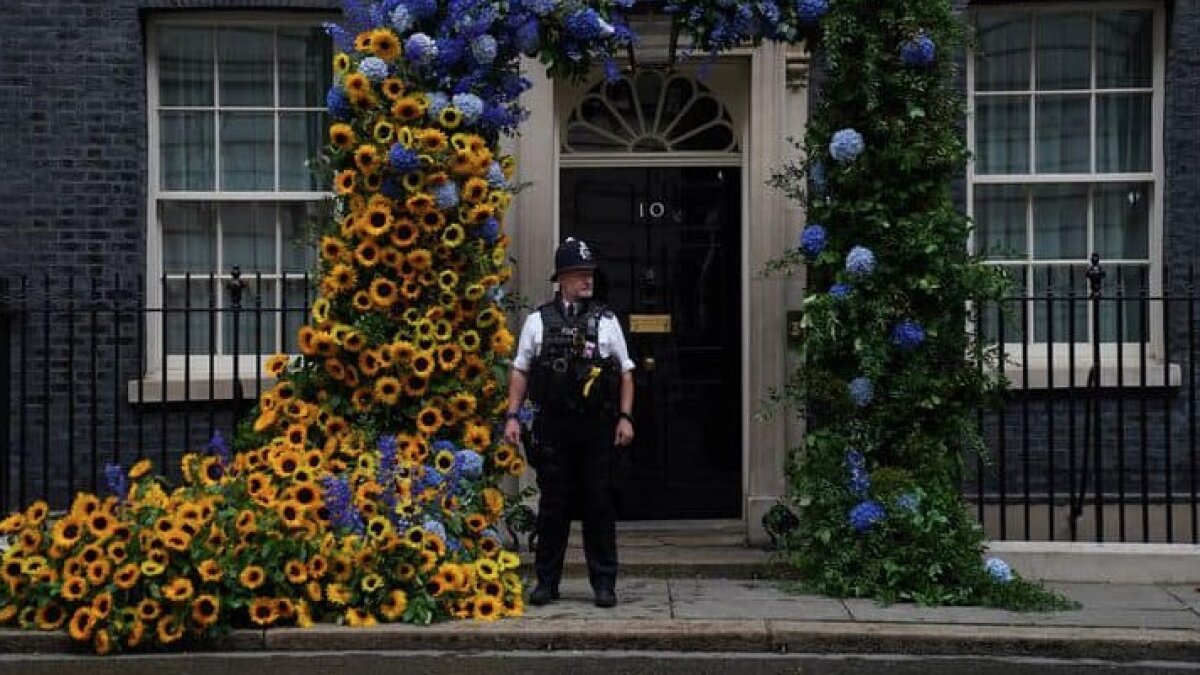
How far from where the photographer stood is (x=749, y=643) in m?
7.78

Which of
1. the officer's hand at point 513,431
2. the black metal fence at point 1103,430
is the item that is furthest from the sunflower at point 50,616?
the black metal fence at point 1103,430

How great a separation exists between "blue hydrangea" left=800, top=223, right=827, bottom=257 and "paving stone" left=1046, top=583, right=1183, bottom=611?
2388mm

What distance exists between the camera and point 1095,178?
1086cm

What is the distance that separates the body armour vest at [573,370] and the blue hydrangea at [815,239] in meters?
1.42

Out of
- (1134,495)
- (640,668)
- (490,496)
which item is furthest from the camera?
(1134,495)

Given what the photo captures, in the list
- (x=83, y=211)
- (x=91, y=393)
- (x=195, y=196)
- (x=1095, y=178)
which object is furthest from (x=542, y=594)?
(x=1095, y=178)

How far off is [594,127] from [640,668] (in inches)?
180

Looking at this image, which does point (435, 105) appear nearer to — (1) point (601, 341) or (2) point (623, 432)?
(1) point (601, 341)

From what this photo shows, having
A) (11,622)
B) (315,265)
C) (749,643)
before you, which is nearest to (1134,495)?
(749,643)

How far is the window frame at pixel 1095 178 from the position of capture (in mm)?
10695

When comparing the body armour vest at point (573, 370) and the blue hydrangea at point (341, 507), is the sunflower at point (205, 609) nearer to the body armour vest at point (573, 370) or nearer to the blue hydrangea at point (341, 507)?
the blue hydrangea at point (341, 507)

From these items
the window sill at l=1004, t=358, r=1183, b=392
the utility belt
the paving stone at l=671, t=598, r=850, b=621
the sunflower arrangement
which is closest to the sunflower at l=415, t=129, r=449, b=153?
the sunflower arrangement

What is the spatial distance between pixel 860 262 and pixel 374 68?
2859mm

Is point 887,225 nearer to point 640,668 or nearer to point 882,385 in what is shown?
point 882,385
